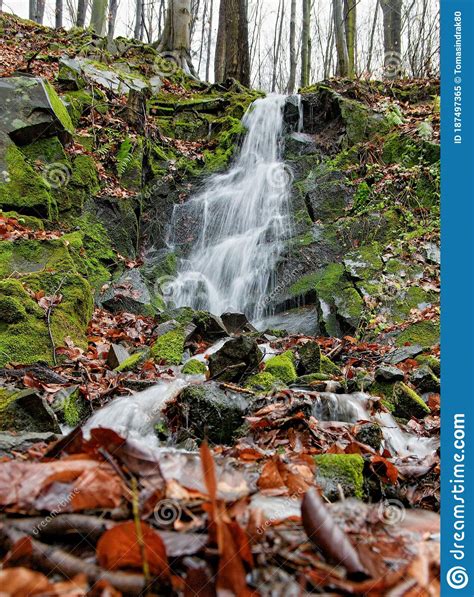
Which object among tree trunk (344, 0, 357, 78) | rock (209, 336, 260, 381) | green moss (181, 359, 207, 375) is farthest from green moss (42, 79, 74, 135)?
tree trunk (344, 0, 357, 78)

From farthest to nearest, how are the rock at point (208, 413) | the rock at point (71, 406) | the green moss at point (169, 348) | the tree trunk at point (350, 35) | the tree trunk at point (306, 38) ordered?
the tree trunk at point (306, 38), the tree trunk at point (350, 35), the green moss at point (169, 348), the rock at point (71, 406), the rock at point (208, 413)

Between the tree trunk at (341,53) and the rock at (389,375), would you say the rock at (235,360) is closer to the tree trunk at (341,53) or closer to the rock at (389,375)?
the rock at (389,375)

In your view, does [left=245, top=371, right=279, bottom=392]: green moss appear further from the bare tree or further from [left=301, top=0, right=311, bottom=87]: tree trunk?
[left=301, top=0, right=311, bottom=87]: tree trunk

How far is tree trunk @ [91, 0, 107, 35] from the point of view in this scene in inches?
647

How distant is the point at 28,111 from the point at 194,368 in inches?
246

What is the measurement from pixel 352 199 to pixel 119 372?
680 centimetres

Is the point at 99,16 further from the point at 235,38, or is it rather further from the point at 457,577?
the point at 457,577

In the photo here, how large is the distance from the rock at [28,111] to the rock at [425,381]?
24.7ft

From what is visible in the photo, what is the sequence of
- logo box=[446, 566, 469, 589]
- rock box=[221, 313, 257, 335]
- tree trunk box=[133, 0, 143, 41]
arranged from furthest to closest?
tree trunk box=[133, 0, 143, 41] < rock box=[221, 313, 257, 335] < logo box=[446, 566, 469, 589]

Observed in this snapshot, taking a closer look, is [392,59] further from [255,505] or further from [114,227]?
[255,505]

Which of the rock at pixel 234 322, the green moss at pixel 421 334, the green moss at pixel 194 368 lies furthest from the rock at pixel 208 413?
the green moss at pixel 421 334

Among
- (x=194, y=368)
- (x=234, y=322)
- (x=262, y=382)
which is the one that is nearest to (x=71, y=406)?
(x=194, y=368)

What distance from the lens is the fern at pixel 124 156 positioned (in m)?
9.83

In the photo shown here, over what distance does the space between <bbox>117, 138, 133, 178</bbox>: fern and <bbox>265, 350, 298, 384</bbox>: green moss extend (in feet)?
22.7
